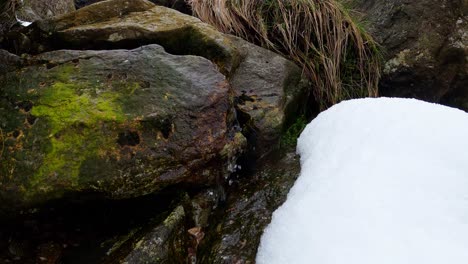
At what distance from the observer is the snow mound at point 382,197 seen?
1.32m

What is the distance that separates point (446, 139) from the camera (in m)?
1.72

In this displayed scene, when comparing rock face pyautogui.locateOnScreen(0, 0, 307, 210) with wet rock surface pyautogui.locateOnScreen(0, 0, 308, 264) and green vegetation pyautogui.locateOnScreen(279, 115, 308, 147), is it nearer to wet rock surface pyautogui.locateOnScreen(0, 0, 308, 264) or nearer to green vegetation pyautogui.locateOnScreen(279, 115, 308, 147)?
wet rock surface pyautogui.locateOnScreen(0, 0, 308, 264)

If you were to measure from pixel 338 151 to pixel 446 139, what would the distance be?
18.2 inches

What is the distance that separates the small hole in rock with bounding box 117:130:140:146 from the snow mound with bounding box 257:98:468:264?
69cm

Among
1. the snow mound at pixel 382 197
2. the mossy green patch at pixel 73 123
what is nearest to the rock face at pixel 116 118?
the mossy green patch at pixel 73 123

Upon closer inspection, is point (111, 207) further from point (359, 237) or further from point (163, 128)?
point (359, 237)

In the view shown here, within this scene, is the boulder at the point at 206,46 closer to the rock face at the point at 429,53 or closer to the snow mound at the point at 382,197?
the snow mound at the point at 382,197

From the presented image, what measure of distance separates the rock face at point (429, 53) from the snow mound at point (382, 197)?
1.31 meters

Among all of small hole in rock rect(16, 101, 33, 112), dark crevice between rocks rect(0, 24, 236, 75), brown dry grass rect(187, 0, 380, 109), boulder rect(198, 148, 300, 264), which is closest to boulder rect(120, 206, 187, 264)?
boulder rect(198, 148, 300, 264)

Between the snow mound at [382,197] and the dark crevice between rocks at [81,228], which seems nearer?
the snow mound at [382,197]

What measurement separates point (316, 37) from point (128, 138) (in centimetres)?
190

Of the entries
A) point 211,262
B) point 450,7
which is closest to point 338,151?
point 211,262

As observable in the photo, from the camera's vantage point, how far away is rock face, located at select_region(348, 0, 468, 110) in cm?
324

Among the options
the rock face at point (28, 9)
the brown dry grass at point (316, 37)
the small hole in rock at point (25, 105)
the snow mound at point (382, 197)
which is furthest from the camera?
the brown dry grass at point (316, 37)
